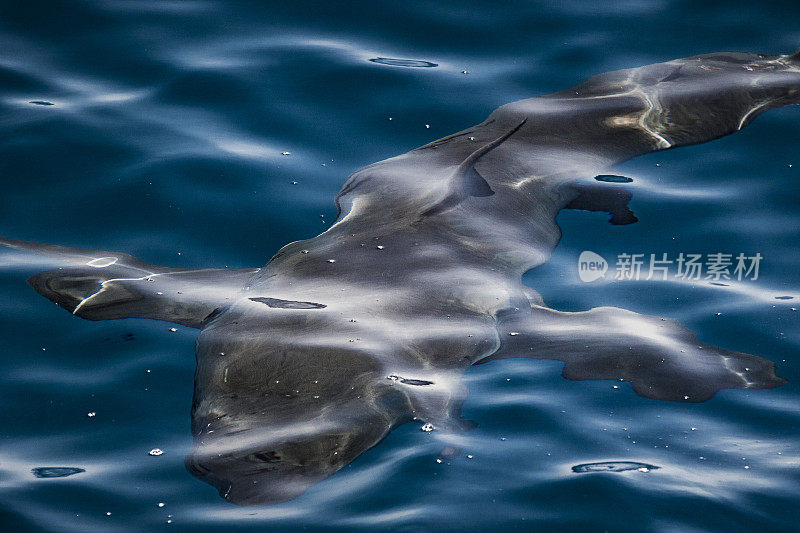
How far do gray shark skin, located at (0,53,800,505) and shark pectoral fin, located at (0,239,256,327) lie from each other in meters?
0.01

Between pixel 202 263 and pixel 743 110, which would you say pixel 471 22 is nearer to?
pixel 743 110

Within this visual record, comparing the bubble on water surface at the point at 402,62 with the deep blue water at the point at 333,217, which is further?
the bubble on water surface at the point at 402,62

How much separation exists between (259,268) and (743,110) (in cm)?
395

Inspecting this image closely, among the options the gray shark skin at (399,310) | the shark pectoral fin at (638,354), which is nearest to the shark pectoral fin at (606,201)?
the gray shark skin at (399,310)

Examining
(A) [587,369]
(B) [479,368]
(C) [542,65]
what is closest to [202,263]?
(B) [479,368]

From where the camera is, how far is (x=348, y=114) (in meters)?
7.02

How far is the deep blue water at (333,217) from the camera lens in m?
3.65

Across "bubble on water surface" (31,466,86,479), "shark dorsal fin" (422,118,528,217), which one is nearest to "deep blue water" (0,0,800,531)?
"bubble on water surface" (31,466,86,479)

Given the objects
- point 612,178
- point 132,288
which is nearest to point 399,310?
point 132,288

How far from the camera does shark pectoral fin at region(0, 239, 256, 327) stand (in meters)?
4.74

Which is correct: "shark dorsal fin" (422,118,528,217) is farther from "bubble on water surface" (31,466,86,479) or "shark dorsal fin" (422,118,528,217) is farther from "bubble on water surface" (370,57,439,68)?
"bubble on water surface" (31,466,86,479)

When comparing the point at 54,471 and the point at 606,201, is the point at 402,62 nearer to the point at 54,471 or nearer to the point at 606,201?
the point at 606,201

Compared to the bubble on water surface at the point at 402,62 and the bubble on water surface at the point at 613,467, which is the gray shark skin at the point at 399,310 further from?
the bubble on water surface at the point at 402,62

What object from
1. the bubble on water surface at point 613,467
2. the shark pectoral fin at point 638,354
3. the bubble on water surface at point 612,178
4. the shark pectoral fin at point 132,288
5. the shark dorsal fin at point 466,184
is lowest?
the bubble on water surface at point 613,467
